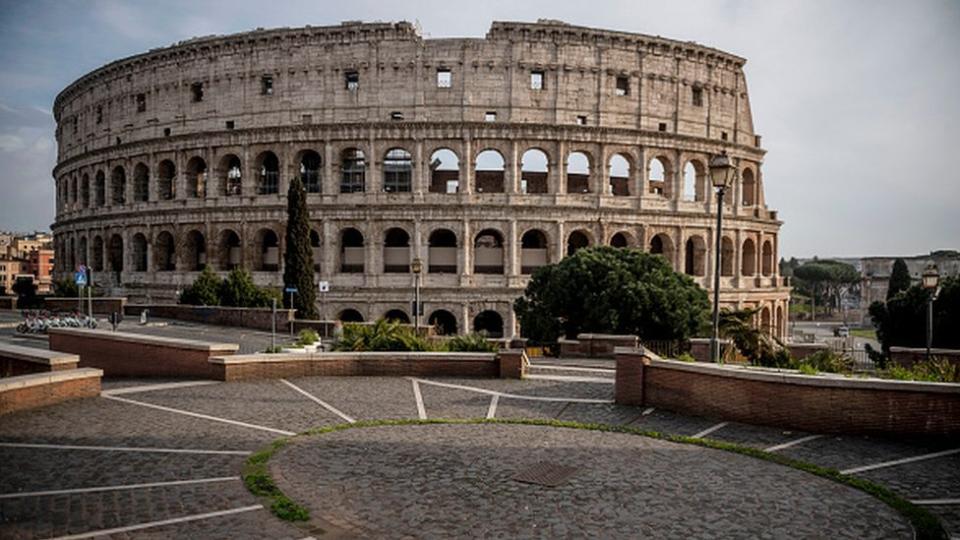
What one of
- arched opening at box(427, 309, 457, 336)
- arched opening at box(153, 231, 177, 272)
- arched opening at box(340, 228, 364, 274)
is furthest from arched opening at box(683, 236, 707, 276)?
arched opening at box(153, 231, 177, 272)

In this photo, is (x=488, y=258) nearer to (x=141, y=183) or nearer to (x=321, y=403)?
(x=141, y=183)

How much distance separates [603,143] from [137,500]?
34353 millimetres

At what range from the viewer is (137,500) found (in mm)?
7016

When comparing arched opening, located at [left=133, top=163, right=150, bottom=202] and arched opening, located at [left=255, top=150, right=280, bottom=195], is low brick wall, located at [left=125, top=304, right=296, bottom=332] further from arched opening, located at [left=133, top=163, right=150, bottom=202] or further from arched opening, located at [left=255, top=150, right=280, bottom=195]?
arched opening, located at [left=133, top=163, right=150, bottom=202]

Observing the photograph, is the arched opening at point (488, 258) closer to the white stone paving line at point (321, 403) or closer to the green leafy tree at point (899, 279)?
the white stone paving line at point (321, 403)

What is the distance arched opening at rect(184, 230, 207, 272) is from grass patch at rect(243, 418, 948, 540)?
34.4 metres

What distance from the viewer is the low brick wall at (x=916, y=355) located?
16.8m

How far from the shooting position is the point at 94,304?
3453cm

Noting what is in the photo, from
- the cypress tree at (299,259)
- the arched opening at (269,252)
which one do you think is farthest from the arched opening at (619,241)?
the arched opening at (269,252)

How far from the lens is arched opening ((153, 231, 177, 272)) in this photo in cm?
4216

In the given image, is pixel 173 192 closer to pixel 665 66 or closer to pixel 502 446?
pixel 665 66

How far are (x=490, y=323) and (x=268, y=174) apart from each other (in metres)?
17.9

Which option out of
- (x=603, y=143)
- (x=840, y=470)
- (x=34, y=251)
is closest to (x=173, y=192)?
(x=603, y=143)

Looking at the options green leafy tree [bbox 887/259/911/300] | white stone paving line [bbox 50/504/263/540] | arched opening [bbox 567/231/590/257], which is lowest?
white stone paving line [bbox 50/504/263/540]
